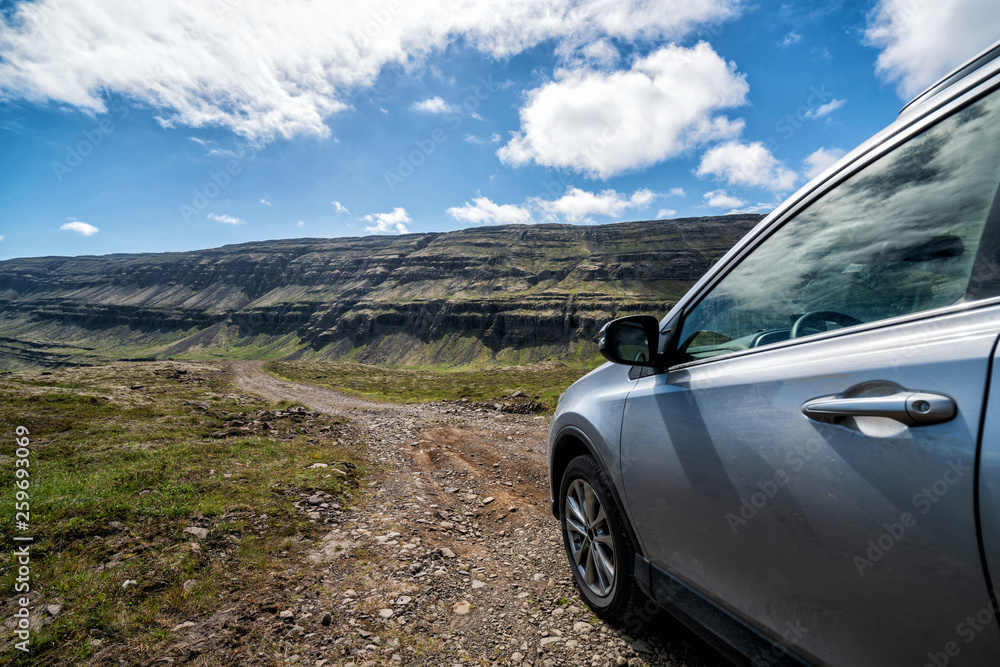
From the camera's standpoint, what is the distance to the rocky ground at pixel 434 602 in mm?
2861

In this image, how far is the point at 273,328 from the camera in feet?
650

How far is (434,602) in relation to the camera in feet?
11.6

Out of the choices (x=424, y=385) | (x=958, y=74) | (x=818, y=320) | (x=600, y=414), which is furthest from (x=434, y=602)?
(x=424, y=385)

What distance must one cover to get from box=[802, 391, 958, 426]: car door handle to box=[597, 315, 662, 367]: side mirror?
111 cm

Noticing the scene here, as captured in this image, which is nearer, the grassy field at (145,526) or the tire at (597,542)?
the tire at (597,542)

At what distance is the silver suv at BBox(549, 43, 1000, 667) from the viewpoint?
1140mm

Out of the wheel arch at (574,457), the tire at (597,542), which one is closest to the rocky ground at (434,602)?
the tire at (597,542)

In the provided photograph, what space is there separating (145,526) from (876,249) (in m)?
6.59

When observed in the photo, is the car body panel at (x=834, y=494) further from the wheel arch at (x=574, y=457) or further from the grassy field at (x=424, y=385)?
Answer: the grassy field at (x=424, y=385)

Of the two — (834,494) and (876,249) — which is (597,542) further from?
(876,249)

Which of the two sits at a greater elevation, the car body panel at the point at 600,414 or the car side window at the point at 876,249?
the car side window at the point at 876,249

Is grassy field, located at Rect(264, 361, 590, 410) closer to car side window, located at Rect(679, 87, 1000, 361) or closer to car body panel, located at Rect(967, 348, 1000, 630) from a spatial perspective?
car side window, located at Rect(679, 87, 1000, 361)

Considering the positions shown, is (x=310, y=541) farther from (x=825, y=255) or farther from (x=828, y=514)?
(x=825, y=255)

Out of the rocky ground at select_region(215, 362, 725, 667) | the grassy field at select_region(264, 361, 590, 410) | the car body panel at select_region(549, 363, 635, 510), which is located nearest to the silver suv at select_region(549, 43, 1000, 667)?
the car body panel at select_region(549, 363, 635, 510)
